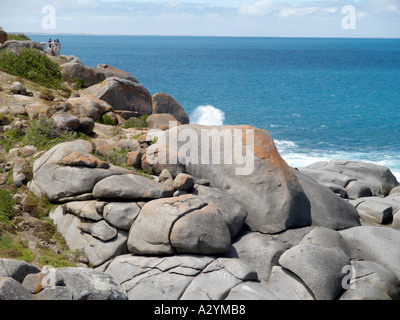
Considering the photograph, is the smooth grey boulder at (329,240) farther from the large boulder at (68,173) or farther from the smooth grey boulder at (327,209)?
the large boulder at (68,173)

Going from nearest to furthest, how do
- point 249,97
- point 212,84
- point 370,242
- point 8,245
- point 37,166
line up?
point 8,245 → point 370,242 → point 37,166 → point 249,97 → point 212,84

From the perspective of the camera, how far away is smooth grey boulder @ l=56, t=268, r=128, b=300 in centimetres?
1022

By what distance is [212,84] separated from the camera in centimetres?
8725

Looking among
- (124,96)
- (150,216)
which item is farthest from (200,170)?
(124,96)

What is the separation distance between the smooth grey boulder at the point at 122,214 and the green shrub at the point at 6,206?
3.49m

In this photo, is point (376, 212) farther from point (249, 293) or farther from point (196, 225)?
point (249, 293)

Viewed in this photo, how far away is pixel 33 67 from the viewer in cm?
2995

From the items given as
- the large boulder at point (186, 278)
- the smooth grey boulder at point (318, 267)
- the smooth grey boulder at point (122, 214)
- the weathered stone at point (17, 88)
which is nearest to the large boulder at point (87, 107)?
the weathered stone at point (17, 88)

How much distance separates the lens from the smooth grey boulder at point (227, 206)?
15320 millimetres

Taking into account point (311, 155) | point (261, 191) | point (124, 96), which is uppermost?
point (124, 96)

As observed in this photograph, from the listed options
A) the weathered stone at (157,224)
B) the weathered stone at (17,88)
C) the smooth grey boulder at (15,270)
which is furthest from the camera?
the weathered stone at (17,88)

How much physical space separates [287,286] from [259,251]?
1.69 meters
